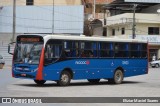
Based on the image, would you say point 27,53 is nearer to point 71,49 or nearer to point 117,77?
point 71,49

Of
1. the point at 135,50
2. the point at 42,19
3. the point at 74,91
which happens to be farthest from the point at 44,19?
the point at 74,91

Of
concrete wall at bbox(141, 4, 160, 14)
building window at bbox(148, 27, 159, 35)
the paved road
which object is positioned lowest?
the paved road

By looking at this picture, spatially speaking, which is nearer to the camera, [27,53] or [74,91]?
[74,91]

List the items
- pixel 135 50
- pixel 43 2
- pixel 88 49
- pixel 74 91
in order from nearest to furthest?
pixel 74 91 → pixel 88 49 → pixel 135 50 → pixel 43 2

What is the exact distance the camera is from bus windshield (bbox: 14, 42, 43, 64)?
23875 mm

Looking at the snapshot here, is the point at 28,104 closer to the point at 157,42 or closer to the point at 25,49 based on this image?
the point at 25,49

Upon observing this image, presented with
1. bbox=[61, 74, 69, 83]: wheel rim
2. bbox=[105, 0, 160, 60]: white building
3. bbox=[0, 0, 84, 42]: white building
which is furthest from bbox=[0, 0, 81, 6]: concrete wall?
bbox=[61, 74, 69, 83]: wheel rim

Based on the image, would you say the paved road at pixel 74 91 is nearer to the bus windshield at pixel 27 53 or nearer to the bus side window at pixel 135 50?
the bus windshield at pixel 27 53

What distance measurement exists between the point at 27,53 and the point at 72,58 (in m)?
2.51

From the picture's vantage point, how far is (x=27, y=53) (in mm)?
24156

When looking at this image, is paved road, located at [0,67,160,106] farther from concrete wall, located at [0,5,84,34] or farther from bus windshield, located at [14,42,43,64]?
concrete wall, located at [0,5,84,34]

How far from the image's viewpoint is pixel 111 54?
27.9 m

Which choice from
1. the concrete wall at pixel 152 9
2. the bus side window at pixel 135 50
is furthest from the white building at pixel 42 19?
the bus side window at pixel 135 50

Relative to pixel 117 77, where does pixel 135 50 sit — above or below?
above
